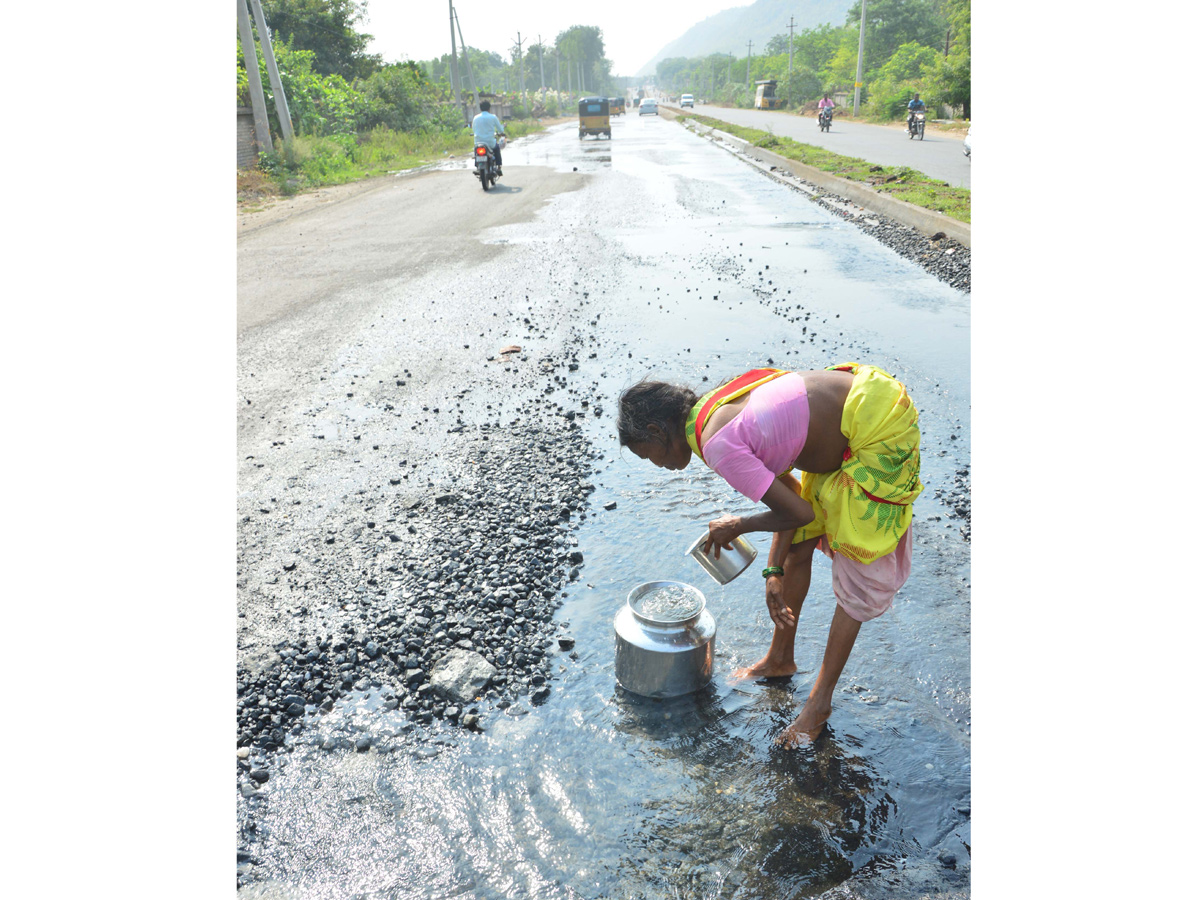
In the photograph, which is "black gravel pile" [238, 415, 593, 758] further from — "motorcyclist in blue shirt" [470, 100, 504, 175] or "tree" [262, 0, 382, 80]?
"tree" [262, 0, 382, 80]

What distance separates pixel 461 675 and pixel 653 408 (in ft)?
4.10

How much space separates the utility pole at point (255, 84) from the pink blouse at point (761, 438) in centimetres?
1969

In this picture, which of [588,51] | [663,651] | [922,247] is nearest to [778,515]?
[663,651]

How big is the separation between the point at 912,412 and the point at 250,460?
12.6 feet

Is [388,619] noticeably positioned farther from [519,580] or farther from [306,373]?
[306,373]

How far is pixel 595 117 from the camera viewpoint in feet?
125

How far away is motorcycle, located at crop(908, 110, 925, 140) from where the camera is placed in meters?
26.1

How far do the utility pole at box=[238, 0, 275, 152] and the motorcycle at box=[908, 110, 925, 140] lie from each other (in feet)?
64.9

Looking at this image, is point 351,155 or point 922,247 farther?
point 351,155

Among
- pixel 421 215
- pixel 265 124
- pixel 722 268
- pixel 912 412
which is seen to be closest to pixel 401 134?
pixel 265 124

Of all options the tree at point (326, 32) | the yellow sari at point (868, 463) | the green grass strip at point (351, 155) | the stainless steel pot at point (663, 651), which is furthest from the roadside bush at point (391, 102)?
the yellow sari at point (868, 463)

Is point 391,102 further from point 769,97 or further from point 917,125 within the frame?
point 769,97

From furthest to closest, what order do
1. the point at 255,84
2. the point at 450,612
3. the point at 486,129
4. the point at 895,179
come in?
the point at 255,84 → the point at 486,129 → the point at 895,179 → the point at 450,612

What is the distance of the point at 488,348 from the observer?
6754mm
